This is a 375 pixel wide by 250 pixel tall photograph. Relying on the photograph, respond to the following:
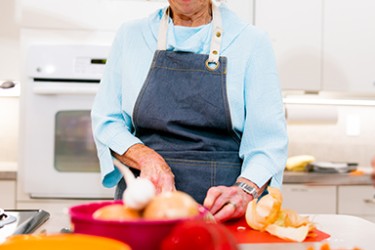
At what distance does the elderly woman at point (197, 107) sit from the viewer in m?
1.17

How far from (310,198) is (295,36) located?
840mm

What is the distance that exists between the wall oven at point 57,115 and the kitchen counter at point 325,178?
88cm

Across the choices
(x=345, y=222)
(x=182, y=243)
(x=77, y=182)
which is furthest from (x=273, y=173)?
(x=77, y=182)

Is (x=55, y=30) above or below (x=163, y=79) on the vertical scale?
above

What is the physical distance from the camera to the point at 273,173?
1.14m

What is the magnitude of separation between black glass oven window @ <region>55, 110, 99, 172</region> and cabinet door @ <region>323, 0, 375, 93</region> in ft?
4.18

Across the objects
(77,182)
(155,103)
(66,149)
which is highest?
(155,103)

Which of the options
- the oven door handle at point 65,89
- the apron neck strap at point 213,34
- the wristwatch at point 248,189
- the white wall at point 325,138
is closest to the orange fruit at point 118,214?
the wristwatch at point 248,189

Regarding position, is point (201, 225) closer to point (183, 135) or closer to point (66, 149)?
point (183, 135)

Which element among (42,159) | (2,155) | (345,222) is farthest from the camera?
(2,155)

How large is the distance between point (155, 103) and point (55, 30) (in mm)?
1328

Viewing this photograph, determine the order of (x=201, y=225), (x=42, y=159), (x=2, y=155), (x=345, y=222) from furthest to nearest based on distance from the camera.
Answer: (x=2, y=155) < (x=42, y=159) < (x=345, y=222) < (x=201, y=225)

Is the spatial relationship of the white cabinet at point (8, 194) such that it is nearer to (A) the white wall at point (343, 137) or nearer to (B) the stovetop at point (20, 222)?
(B) the stovetop at point (20, 222)

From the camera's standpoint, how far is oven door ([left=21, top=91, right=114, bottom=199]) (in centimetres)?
230
